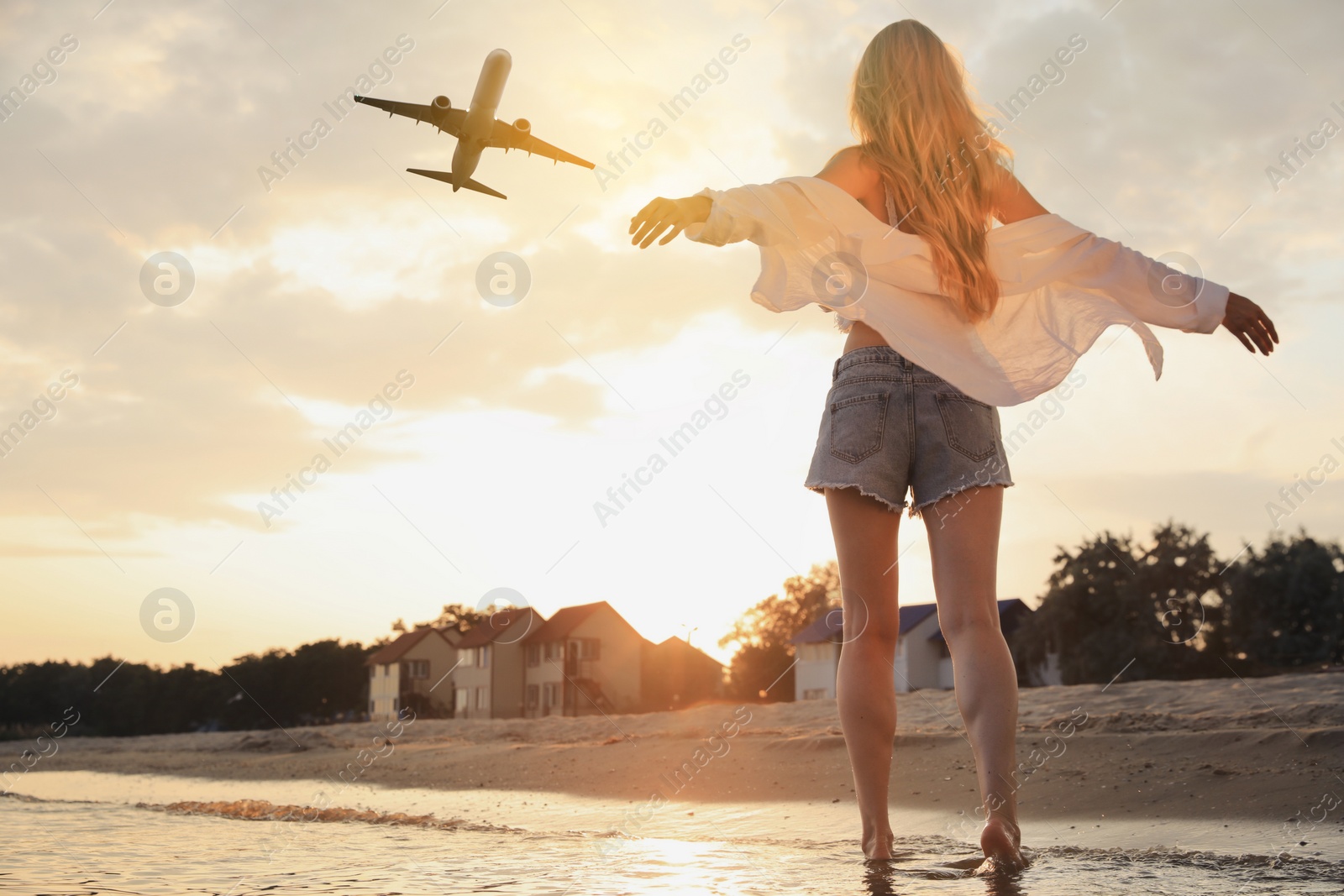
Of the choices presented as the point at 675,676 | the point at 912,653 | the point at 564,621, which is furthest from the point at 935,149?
the point at 675,676

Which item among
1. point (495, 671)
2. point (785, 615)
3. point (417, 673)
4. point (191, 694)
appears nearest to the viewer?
point (495, 671)

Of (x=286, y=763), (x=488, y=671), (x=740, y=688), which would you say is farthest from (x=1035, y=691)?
(x=740, y=688)

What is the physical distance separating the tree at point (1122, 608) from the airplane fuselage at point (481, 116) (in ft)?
112

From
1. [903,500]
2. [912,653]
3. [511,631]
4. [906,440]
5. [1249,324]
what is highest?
[511,631]

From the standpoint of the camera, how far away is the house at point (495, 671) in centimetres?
5512

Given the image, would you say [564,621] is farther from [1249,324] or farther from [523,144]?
[1249,324]

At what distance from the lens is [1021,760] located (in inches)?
236

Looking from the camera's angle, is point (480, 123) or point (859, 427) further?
point (480, 123)

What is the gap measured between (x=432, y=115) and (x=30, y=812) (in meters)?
7.82

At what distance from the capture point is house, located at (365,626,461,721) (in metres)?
60.1

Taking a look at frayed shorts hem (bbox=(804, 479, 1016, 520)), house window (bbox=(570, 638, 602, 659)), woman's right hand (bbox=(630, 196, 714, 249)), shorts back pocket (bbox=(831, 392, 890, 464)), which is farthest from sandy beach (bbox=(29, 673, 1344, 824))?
house window (bbox=(570, 638, 602, 659))

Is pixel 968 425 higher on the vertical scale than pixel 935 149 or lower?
lower

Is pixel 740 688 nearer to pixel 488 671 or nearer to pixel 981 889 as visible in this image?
pixel 488 671

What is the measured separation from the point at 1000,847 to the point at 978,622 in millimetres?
562
